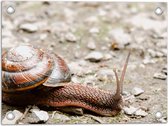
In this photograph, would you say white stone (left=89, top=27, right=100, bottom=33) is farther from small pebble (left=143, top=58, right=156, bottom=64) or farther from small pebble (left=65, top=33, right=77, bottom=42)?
small pebble (left=143, top=58, right=156, bottom=64)

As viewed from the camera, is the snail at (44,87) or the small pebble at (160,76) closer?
the snail at (44,87)

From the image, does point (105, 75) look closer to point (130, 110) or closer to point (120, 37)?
point (130, 110)

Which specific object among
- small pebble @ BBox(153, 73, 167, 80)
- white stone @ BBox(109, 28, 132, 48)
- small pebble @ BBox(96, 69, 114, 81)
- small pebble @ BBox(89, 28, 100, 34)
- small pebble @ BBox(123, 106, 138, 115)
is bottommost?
small pebble @ BBox(123, 106, 138, 115)

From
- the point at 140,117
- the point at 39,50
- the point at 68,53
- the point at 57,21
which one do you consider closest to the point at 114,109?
the point at 140,117

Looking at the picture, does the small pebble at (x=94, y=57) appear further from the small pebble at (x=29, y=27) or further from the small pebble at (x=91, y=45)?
the small pebble at (x=29, y=27)

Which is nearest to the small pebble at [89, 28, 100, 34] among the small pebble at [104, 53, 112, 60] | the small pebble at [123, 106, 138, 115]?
the small pebble at [104, 53, 112, 60]

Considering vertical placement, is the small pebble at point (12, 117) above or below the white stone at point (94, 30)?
below

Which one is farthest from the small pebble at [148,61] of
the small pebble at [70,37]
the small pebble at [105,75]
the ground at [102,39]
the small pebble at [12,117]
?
the small pebble at [12,117]

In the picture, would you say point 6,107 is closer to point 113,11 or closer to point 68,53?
point 68,53
